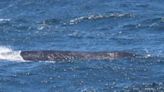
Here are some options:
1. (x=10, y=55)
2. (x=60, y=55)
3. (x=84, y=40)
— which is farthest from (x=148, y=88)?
(x=84, y=40)

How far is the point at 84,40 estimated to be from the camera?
62.5 metres

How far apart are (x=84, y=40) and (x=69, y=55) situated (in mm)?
6878

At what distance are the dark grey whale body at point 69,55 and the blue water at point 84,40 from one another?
1121mm

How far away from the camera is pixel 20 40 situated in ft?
208

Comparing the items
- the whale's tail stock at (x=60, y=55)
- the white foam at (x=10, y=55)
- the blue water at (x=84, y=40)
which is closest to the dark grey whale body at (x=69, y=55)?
the whale's tail stock at (x=60, y=55)

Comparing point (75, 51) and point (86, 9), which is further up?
point (75, 51)

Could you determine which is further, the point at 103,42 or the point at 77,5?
the point at 77,5

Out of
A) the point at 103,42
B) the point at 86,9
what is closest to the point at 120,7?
the point at 86,9

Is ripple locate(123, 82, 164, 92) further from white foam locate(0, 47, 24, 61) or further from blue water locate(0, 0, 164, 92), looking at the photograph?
white foam locate(0, 47, 24, 61)

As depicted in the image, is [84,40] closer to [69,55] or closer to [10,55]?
[69,55]

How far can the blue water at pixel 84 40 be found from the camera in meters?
48.5

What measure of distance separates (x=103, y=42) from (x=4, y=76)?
40.6ft

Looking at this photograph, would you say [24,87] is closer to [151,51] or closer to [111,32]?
[151,51]

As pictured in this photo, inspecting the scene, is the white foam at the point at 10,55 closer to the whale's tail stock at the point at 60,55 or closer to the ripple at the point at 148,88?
the whale's tail stock at the point at 60,55
